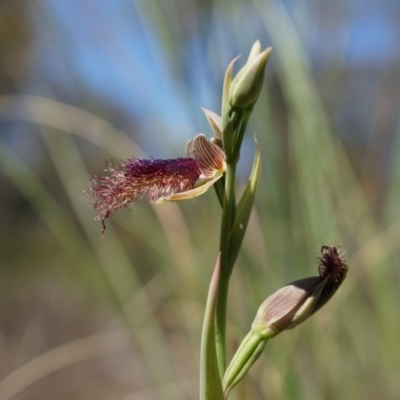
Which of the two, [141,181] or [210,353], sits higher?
[141,181]

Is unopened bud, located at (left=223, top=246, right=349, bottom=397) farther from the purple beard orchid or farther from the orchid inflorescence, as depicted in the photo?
the purple beard orchid

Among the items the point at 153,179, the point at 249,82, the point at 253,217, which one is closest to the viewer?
the point at 249,82

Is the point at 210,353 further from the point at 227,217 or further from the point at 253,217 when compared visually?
the point at 253,217

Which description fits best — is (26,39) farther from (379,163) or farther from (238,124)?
(238,124)

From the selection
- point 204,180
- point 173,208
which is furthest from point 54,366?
point 204,180

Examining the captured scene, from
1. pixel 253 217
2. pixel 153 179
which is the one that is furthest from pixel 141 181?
pixel 253 217

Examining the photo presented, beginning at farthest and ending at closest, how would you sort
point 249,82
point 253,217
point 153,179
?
1. point 253,217
2. point 153,179
3. point 249,82

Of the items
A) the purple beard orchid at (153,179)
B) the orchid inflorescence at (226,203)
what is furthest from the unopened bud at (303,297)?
the purple beard orchid at (153,179)
